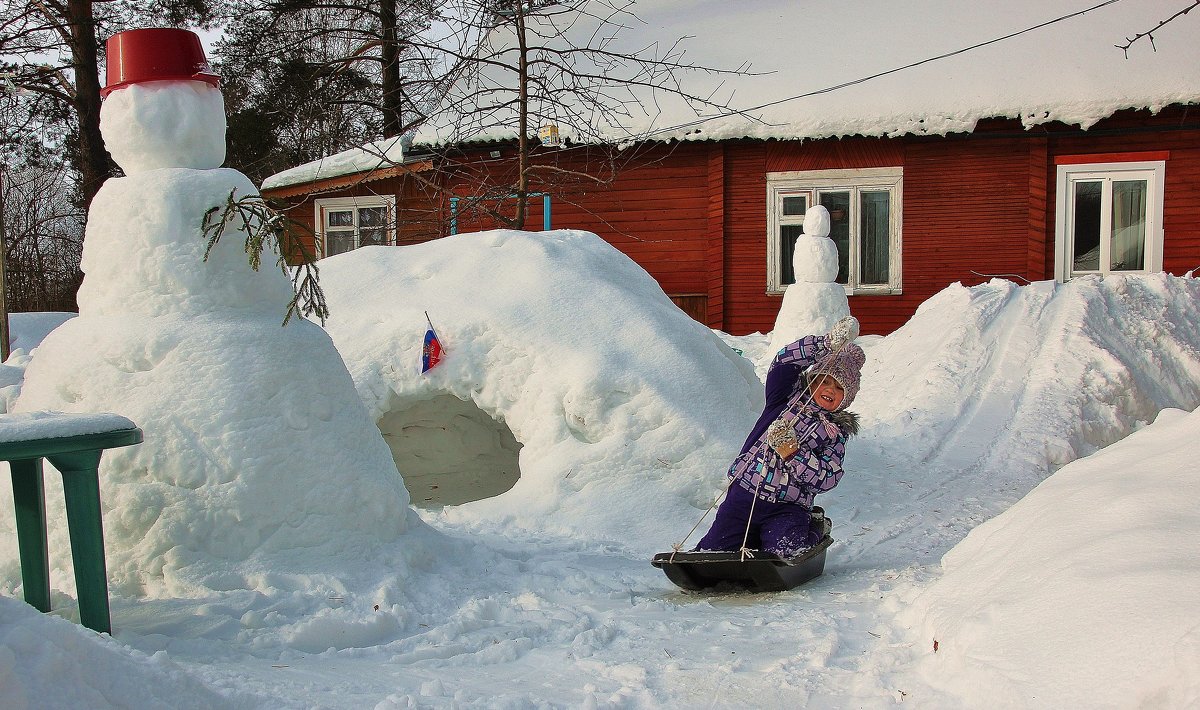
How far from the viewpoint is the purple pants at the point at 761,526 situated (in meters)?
4.59

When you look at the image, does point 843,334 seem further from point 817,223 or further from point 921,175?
point 921,175

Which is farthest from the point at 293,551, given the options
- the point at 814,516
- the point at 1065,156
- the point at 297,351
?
the point at 1065,156

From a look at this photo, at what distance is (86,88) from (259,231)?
14.4 meters

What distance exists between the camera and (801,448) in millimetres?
4730

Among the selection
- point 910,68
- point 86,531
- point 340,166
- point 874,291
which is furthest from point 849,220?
point 86,531

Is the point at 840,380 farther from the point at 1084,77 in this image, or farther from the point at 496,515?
the point at 1084,77

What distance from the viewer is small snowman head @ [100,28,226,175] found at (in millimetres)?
4180

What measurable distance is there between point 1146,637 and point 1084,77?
11594 mm

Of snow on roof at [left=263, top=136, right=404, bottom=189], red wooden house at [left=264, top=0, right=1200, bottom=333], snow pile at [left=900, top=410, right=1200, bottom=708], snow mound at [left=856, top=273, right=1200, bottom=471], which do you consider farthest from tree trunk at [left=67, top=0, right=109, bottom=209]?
snow pile at [left=900, top=410, right=1200, bottom=708]

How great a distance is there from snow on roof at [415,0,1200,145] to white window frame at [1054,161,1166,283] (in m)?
0.97

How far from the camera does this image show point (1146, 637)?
2363mm

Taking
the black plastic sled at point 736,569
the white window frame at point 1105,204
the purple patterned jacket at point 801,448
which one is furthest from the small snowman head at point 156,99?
the white window frame at point 1105,204

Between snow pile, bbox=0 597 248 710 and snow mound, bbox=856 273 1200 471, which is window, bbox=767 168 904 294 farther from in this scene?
snow pile, bbox=0 597 248 710

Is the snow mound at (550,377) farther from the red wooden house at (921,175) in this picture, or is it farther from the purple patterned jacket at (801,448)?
the red wooden house at (921,175)
